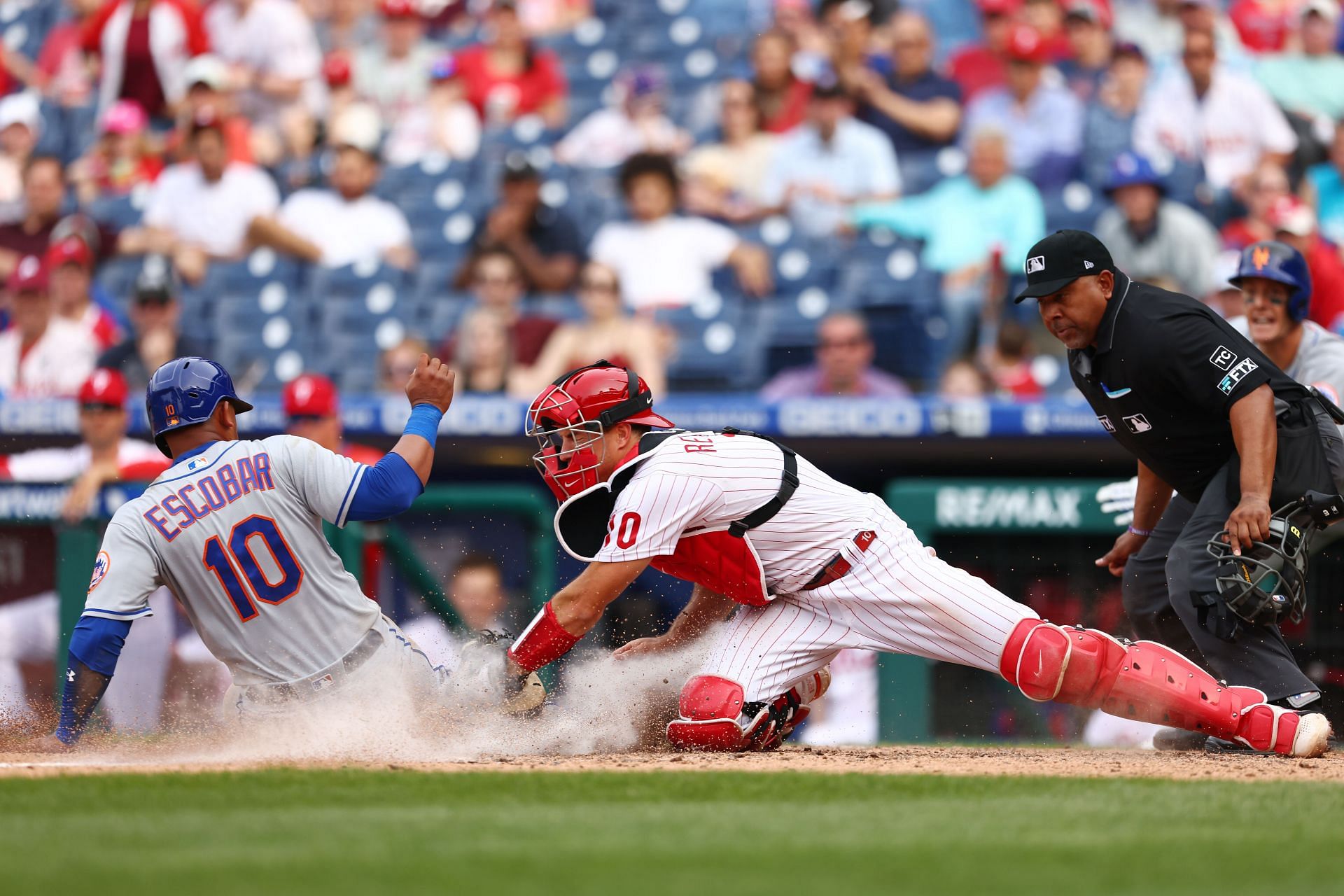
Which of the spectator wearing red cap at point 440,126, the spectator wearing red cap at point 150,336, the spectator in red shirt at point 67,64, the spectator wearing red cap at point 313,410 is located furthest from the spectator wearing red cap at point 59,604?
the spectator in red shirt at point 67,64

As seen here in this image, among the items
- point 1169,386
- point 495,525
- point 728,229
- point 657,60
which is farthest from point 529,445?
point 657,60

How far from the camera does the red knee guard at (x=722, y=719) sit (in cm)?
462

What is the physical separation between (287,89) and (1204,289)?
22.5 feet

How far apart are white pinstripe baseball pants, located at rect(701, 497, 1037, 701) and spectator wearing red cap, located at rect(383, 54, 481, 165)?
22.7ft

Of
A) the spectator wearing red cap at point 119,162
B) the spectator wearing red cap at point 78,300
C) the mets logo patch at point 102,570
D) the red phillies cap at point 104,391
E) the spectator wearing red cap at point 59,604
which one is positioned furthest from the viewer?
the spectator wearing red cap at point 119,162

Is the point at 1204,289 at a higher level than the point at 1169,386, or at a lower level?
higher

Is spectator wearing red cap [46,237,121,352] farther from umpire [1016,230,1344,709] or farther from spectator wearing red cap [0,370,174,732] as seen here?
umpire [1016,230,1344,709]

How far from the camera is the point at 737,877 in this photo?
8.80ft

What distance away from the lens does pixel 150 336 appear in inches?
383

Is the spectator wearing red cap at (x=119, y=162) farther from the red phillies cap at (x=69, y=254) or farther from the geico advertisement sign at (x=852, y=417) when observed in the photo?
the geico advertisement sign at (x=852, y=417)

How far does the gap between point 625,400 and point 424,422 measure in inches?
23.8

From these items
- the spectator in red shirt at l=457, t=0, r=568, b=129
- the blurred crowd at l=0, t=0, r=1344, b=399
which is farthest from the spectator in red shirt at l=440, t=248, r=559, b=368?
the spectator in red shirt at l=457, t=0, r=568, b=129

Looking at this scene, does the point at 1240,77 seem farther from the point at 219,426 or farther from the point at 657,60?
the point at 219,426

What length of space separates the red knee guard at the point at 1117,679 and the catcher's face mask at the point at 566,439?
131cm
